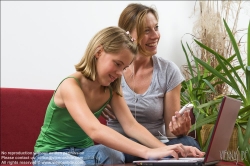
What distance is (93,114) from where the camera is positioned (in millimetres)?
1761

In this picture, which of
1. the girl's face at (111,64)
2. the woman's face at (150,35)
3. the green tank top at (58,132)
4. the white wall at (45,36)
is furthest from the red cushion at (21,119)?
the girl's face at (111,64)

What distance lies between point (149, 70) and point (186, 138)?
460mm

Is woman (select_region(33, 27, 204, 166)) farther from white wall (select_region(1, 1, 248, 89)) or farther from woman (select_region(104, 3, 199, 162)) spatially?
white wall (select_region(1, 1, 248, 89))

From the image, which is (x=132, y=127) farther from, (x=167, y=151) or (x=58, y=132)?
(x=167, y=151)

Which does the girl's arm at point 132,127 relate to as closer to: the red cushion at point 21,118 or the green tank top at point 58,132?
the green tank top at point 58,132

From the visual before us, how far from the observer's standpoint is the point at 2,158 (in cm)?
235

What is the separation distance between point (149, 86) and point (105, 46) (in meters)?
0.56

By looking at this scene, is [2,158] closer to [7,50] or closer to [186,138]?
[7,50]

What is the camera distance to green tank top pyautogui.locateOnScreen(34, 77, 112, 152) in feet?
6.15

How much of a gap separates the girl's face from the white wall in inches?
46.5

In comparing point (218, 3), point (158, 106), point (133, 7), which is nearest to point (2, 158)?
point (158, 106)

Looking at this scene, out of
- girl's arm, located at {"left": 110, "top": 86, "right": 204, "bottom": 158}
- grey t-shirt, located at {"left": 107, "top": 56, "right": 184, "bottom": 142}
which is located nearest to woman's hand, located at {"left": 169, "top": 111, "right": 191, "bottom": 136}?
girl's arm, located at {"left": 110, "top": 86, "right": 204, "bottom": 158}

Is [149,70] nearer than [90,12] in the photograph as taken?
Yes

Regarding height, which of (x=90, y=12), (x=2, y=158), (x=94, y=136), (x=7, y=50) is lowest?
(x=2, y=158)
